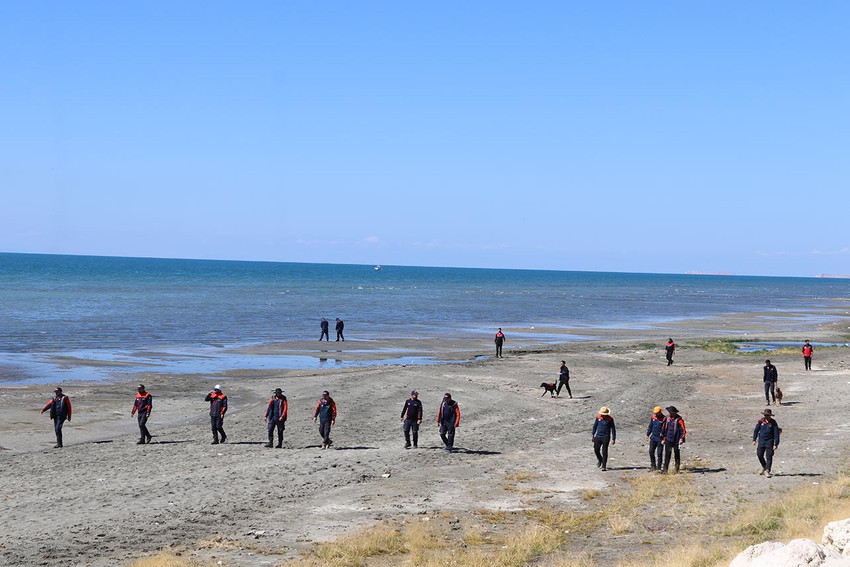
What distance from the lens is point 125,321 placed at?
2621 inches

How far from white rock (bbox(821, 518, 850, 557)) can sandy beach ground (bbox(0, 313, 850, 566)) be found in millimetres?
4242

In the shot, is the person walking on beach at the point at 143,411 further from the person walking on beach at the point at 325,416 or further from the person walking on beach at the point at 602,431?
the person walking on beach at the point at 602,431

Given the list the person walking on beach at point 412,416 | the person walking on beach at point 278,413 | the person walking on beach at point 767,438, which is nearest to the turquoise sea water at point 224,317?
the person walking on beach at point 278,413

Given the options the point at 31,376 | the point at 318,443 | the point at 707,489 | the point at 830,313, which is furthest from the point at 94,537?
the point at 830,313

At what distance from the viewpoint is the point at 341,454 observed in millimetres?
21578

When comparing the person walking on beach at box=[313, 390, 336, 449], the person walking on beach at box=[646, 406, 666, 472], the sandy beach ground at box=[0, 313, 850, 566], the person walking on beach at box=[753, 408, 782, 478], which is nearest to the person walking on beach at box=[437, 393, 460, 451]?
→ the sandy beach ground at box=[0, 313, 850, 566]

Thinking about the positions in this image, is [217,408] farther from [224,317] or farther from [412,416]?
[224,317]

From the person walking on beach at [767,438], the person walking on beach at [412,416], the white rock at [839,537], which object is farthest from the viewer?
the person walking on beach at [412,416]

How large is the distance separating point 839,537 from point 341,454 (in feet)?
44.6

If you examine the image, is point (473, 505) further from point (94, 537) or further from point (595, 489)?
point (94, 537)

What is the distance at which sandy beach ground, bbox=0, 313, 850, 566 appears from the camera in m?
15.3

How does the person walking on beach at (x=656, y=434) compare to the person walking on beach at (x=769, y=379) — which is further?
the person walking on beach at (x=769, y=379)

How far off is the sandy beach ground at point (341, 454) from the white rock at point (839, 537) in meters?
4.24

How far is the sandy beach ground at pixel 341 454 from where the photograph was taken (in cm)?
1527
